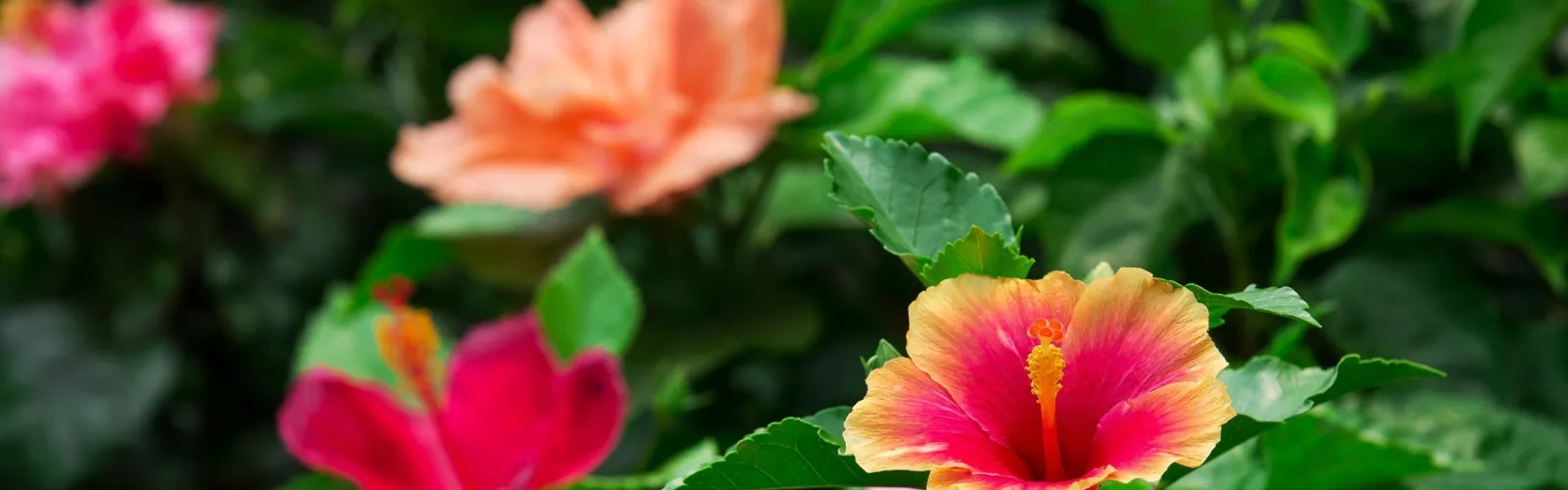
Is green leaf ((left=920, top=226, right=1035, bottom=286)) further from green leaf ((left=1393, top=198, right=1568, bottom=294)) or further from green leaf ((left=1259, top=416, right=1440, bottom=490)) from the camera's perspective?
green leaf ((left=1393, top=198, right=1568, bottom=294))

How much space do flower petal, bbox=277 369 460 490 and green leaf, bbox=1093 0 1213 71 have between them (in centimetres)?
32

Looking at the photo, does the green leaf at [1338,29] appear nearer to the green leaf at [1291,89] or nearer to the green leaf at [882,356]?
the green leaf at [1291,89]

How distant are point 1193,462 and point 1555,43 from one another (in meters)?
0.49

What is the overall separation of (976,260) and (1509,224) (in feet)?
1.15

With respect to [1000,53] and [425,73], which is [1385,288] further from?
[425,73]

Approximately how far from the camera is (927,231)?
0.31 metres

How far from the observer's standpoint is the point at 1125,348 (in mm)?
272

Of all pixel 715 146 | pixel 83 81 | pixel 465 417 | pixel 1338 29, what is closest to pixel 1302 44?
pixel 1338 29

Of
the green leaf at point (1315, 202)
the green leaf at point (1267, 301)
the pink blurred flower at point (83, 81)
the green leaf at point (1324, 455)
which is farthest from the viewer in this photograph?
the pink blurred flower at point (83, 81)

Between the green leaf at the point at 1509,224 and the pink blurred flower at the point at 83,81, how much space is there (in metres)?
0.69

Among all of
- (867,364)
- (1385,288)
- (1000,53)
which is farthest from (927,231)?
(1000,53)

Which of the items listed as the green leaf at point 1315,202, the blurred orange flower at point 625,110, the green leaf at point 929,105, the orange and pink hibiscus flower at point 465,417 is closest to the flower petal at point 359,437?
the orange and pink hibiscus flower at point 465,417

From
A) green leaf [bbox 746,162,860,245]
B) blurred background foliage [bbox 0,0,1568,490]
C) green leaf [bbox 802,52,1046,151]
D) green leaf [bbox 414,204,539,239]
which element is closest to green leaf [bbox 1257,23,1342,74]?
blurred background foliage [bbox 0,0,1568,490]

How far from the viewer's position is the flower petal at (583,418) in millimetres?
453
